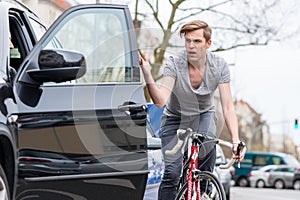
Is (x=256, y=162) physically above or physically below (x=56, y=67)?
below

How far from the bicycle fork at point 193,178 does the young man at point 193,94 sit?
0.15m

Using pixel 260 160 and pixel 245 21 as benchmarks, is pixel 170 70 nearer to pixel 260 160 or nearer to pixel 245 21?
pixel 245 21

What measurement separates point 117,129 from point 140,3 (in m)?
15.0

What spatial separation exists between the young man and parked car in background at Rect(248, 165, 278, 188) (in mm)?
39456

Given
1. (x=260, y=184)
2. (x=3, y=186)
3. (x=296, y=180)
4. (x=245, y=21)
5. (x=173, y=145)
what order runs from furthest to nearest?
(x=260, y=184)
(x=296, y=180)
(x=245, y=21)
(x=173, y=145)
(x=3, y=186)

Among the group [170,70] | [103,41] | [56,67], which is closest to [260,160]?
[170,70]

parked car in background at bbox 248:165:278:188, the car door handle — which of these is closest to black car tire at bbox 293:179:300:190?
parked car in background at bbox 248:165:278:188

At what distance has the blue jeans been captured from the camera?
19.4ft

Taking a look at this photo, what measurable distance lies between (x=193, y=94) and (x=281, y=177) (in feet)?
129

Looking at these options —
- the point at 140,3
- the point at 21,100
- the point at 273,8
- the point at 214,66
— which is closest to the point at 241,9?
the point at 273,8

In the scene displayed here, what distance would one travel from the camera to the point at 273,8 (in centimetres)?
2478

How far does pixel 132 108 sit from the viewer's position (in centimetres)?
493

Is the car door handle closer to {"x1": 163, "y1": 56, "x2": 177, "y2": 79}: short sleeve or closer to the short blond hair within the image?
{"x1": 163, "y1": 56, "x2": 177, "y2": 79}: short sleeve

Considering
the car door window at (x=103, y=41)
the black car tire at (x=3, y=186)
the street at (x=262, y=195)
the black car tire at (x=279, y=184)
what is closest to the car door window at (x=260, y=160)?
the black car tire at (x=279, y=184)
